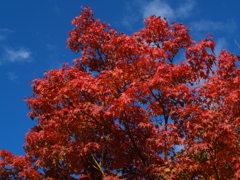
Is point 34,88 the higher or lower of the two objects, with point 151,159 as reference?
higher

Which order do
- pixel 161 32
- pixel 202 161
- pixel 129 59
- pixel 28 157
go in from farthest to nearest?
1. pixel 161 32
2. pixel 28 157
3. pixel 129 59
4. pixel 202 161

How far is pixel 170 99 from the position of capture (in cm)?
983

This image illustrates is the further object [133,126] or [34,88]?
[34,88]

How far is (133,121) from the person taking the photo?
9414mm

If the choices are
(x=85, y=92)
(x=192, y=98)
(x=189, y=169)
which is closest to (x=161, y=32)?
(x=192, y=98)

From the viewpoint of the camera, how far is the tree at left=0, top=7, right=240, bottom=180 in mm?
7719

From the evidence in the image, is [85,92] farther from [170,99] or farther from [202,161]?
[202,161]

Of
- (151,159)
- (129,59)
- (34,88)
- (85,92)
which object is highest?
(34,88)

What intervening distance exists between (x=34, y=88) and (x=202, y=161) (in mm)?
6884

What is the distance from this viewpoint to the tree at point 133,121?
7.72 meters

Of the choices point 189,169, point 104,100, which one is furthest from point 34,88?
point 189,169

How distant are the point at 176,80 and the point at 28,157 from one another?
6.12 m

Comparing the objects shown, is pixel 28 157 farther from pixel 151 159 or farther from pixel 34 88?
pixel 151 159

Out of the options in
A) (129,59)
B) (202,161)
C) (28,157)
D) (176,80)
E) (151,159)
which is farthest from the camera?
(28,157)
